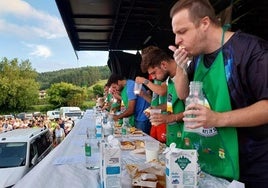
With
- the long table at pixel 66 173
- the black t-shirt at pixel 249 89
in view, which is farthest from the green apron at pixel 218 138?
the long table at pixel 66 173

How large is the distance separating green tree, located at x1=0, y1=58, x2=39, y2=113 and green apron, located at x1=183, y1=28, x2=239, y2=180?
189ft

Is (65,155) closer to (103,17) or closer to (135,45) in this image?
(103,17)

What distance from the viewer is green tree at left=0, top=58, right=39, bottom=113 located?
55.2 m

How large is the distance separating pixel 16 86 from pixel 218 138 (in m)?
59.4

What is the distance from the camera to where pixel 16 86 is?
185 ft

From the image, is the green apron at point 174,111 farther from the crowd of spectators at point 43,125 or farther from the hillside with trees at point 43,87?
the hillside with trees at point 43,87

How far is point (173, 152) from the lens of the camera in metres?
1.04

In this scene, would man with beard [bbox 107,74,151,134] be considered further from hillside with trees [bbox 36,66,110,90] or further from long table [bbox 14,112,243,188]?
hillside with trees [bbox 36,66,110,90]

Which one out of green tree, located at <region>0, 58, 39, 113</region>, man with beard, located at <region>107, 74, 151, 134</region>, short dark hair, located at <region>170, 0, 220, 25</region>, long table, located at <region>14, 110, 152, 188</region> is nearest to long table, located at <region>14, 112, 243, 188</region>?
long table, located at <region>14, 110, 152, 188</region>

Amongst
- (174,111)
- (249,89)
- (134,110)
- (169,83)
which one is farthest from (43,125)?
(249,89)

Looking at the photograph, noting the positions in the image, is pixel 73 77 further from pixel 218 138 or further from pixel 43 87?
pixel 218 138

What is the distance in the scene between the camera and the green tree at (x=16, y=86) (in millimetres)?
55178

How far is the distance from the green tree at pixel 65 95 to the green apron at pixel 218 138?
63.6 metres

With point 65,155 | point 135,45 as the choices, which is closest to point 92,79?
point 135,45
